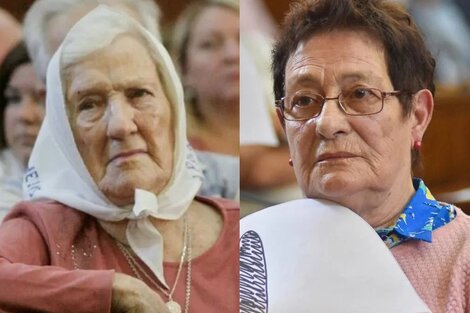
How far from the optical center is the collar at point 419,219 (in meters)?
0.90

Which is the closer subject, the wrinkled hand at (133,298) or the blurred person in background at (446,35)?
the wrinkled hand at (133,298)

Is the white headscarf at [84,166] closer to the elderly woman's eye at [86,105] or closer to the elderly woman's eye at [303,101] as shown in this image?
the elderly woman's eye at [86,105]

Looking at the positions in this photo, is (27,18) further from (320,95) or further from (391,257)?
(391,257)

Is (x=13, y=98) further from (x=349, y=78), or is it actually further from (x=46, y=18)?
(x=349, y=78)

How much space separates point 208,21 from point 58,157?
0.76 feet

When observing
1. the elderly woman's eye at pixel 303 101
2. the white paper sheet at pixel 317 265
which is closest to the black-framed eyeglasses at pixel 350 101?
the elderly woman's eye at pixel 303 101

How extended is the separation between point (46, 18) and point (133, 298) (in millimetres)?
325

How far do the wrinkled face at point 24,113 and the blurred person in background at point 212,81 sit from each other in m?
0.16

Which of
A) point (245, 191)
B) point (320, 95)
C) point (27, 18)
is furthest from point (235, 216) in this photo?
point (27, 18)

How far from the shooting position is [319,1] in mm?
902

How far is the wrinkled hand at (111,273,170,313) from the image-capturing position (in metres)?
0.82

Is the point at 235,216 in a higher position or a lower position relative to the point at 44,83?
lower

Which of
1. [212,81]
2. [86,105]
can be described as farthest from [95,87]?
[212,81]

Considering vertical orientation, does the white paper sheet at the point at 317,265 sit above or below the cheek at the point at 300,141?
below
